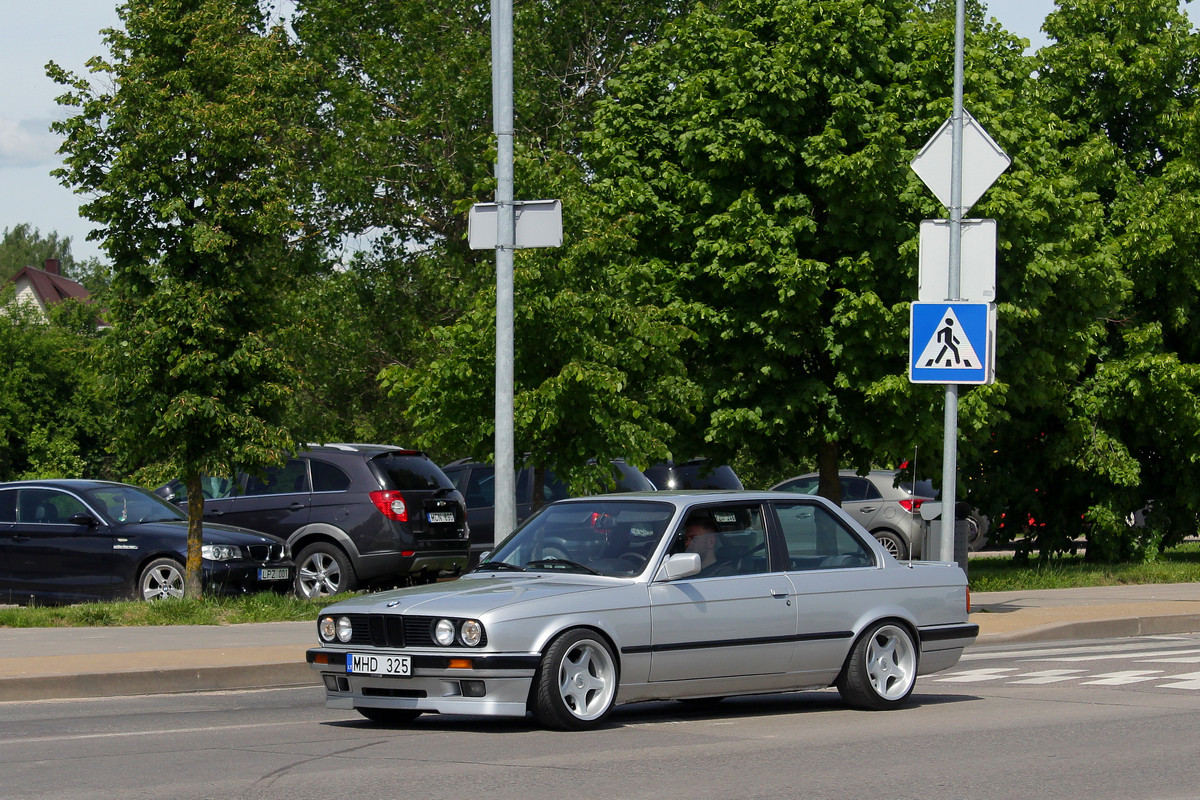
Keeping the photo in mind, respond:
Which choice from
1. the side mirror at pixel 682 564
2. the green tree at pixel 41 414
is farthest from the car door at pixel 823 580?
the green tree at pixel 41 414

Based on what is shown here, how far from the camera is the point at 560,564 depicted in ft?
32.3

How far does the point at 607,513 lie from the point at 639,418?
897 centimetres

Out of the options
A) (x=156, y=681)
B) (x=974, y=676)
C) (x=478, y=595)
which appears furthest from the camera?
(x=974, y=676)

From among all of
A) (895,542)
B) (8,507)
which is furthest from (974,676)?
(895,542)

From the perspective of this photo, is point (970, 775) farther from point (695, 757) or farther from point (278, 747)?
point (278, 747)

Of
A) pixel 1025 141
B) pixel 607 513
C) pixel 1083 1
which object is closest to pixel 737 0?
pixel 1025 141

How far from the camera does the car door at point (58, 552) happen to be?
17.9 m

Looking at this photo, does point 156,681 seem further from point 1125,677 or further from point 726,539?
point 1125,677

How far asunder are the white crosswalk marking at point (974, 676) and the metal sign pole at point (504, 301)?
3990 millimetres

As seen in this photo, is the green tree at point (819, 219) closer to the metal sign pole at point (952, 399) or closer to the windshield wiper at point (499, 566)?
the metal sign pole at point (952, 399)

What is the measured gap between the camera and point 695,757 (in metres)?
8.43

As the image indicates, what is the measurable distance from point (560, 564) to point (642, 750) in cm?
157

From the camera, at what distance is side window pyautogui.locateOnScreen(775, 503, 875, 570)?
1041 centimetres

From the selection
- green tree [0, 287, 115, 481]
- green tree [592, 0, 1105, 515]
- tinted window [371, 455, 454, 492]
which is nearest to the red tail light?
tinted window [371, 455, 454, 492]
